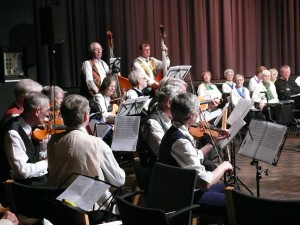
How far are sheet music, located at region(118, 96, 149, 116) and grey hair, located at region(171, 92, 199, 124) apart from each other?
2356 mm

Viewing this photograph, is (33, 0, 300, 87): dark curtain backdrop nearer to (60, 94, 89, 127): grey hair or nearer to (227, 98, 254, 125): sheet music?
(227, 98, 254, 125): sheet music

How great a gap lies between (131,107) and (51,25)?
2235 millimetres

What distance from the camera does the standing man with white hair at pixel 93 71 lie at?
330 inches

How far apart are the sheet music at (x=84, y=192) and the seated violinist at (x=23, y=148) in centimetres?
86

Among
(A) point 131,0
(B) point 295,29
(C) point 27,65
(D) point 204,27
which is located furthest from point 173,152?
(B) point 295,29

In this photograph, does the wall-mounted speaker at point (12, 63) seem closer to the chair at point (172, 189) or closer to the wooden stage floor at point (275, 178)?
Result: the wooden stage floor at point (275, 178)

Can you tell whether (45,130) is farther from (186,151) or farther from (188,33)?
(188,33)

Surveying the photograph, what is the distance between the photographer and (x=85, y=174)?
144 inches

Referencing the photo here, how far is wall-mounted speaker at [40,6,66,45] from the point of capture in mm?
7887

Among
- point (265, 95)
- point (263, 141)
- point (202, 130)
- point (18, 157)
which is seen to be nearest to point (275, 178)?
point (202, 130)

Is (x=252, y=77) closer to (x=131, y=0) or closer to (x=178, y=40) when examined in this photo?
(x=178, y=40)

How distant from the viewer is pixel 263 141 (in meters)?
4.61

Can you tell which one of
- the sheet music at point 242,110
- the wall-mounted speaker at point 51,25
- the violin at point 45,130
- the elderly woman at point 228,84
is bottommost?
the elderly woman at point 228,84

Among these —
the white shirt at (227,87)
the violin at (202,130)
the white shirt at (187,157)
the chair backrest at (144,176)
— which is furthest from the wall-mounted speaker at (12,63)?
the white shirt at (187,157)
